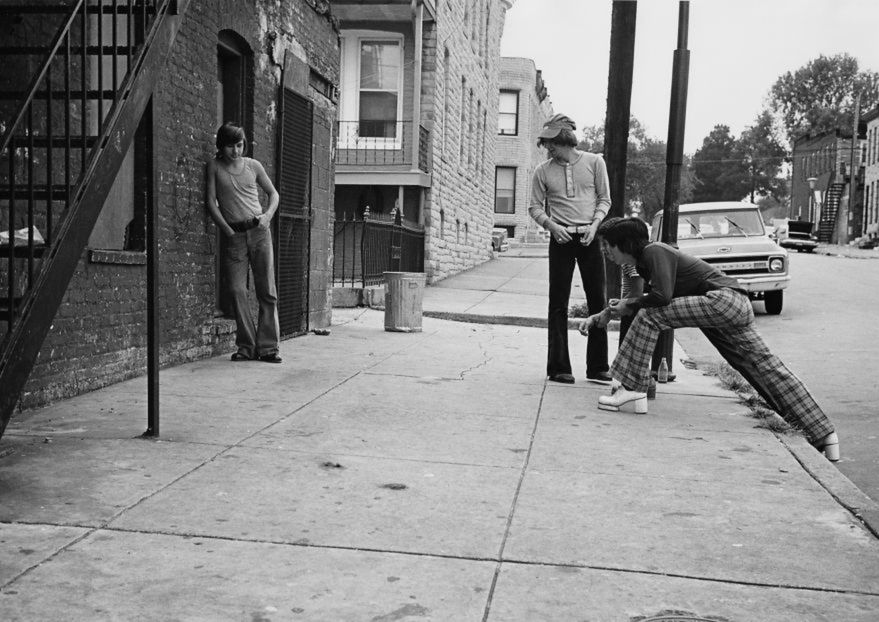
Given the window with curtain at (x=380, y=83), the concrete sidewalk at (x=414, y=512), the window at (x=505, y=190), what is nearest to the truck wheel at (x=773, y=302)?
the window with curtain at (x=380, y=83)

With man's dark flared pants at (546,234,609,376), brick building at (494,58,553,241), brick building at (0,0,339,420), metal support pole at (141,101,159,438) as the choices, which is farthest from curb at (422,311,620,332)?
brick building at (494,58,553,241)

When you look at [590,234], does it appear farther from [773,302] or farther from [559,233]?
[773,302]

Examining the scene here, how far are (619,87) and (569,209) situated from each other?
1.68 metres

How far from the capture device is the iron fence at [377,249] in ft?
55.0

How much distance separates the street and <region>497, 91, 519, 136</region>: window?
2239 cm

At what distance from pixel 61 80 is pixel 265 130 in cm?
392

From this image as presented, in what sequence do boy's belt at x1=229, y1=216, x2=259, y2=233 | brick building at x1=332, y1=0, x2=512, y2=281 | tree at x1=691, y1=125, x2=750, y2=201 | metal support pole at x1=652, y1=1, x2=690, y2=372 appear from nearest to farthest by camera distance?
metal support pole at x1=652, y1=1, x2=690, y2=372 → boy's belt at x1=229, y1=216, x2=259, y2=233 → brick building at x1=332, y1=0, x2=512, y2=281 → tree at x1=691, y1=125, x2=750, y2=201

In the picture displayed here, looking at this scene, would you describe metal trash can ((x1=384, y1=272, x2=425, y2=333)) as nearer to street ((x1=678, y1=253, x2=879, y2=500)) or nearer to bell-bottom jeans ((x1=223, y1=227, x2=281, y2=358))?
street ((x1=678, y1=253, x2=879, y2=500))

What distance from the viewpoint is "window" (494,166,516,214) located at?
150 ft

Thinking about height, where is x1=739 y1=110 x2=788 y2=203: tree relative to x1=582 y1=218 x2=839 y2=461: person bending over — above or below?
above

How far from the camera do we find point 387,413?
6.55m

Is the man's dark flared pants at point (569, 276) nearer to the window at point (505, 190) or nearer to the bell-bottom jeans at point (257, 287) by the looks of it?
the bell-bottom jeans at point (257, 287)

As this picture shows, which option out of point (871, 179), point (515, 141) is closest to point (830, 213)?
point (871, 179)

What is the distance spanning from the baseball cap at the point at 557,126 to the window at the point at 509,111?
1506 inches
